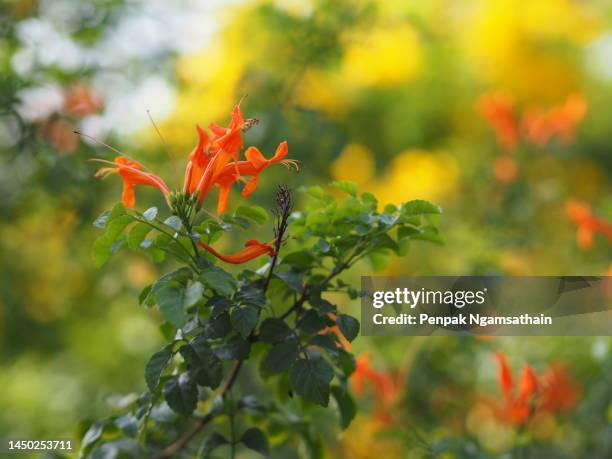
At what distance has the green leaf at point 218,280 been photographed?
Answer: 0.95 m

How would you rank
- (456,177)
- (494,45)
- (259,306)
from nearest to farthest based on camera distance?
(259,306)
(456,177)
(494,45)

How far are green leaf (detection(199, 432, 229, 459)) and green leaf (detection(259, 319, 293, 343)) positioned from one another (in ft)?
0.77

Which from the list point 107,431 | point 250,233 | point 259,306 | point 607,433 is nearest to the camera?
point 259,306

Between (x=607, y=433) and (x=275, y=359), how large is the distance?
1.05 meters

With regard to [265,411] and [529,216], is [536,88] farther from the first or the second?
[265,411]

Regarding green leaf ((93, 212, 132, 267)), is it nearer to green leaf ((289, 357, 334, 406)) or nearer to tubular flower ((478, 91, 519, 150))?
green leaf ((289, 357, 334, 406))

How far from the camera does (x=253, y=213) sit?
3.67ft

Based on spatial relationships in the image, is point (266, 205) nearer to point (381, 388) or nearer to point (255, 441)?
point (381, 388)

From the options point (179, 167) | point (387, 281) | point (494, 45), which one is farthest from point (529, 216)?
point (494, 45)

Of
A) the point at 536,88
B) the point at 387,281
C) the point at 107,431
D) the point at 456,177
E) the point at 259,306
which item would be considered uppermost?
the point at 536,88

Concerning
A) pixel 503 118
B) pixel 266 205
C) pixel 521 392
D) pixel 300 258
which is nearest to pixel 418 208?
pixel 300 258

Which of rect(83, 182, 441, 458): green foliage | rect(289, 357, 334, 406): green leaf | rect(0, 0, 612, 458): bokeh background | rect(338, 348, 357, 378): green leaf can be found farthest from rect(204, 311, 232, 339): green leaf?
rect(0, 0, 612, 458): bokeh background

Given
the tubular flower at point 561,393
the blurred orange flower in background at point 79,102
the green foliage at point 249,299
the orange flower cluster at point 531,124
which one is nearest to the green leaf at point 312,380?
the green foliage at point 249,299

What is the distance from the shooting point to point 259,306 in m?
1.04
